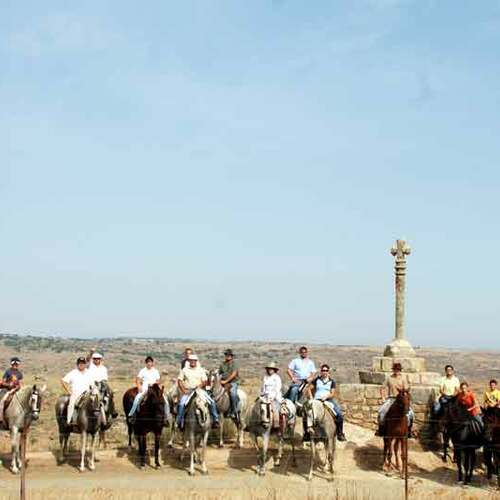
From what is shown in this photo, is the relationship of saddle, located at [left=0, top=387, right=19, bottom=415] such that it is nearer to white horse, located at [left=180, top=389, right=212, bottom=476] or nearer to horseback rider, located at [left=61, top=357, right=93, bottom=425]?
horseback rider, located at [left=61, top=357, right=93, bottom=425]

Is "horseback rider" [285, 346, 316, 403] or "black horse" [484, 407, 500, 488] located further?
"horseback rider" [285, 346, 316, 403]

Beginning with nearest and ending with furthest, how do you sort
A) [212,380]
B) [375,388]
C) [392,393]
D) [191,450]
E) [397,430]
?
[191,450]
[397,430]
[392,393]
[212,380]
[375,388]

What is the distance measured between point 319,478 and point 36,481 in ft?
19.1

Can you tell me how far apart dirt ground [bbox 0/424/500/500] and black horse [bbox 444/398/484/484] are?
373 millimetres

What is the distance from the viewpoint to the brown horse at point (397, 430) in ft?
52.5

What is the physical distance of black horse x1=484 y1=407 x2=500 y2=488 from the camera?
1571 centimetres

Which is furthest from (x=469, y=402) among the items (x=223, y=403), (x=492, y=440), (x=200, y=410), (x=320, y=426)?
(x=200, y=410)

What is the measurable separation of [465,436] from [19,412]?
373 inches

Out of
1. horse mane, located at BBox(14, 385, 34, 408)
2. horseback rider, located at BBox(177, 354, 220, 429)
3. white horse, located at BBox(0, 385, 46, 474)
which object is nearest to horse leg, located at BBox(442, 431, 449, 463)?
horseback rider, located at BBox(177, 354, 220, 429)

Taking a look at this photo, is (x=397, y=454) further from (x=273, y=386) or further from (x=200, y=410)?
(x=200, y=410)

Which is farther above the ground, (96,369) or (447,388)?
(96,369)

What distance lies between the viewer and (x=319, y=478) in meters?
15.8

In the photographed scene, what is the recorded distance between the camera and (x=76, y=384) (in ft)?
52.2

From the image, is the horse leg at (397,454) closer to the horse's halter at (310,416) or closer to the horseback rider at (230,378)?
the horse's halter at (310,416)
